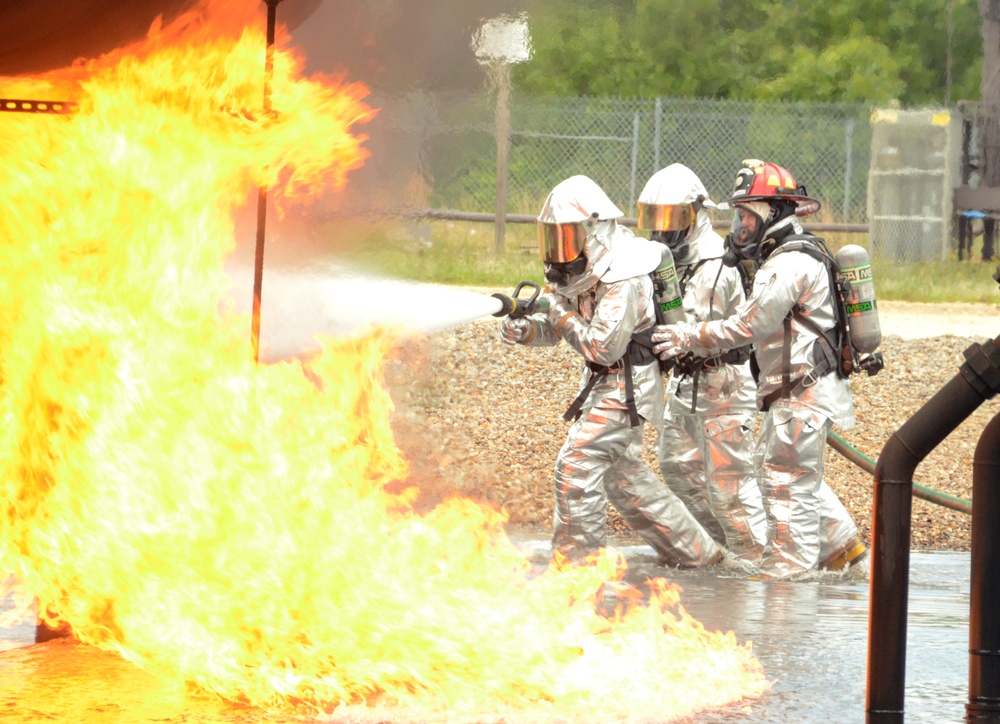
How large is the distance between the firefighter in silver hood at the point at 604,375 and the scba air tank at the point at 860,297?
0.90 m

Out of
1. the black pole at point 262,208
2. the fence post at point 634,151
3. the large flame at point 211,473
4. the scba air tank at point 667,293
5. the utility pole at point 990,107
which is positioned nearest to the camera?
the large flame at point 211,473

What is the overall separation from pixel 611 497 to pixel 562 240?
1.23m

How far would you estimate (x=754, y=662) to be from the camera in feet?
17.3

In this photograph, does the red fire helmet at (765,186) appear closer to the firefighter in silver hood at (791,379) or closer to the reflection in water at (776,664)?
the firefighter in silver hood at (791,379)

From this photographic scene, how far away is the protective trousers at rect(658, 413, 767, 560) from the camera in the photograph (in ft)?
25.4

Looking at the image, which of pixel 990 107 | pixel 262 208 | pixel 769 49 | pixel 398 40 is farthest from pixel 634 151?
pixel 262 208

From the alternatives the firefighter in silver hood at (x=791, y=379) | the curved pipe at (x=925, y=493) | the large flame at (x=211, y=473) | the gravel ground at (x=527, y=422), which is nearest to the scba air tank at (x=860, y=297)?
the firefighter in silver hood at (x=791, y=379)

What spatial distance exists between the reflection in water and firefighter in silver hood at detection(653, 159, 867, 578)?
0.27 m

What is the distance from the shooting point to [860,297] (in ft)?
24.4

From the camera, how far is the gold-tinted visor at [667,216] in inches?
320

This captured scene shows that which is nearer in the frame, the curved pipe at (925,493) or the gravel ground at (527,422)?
the curved pipe at (925,493)

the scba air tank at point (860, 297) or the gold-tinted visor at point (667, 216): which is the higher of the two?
the gold-tinted visor at point (667, 216)

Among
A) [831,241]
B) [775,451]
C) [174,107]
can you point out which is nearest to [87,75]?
[174,107]

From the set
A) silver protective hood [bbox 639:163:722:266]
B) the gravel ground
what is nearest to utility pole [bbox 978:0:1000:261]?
the gravel ground
